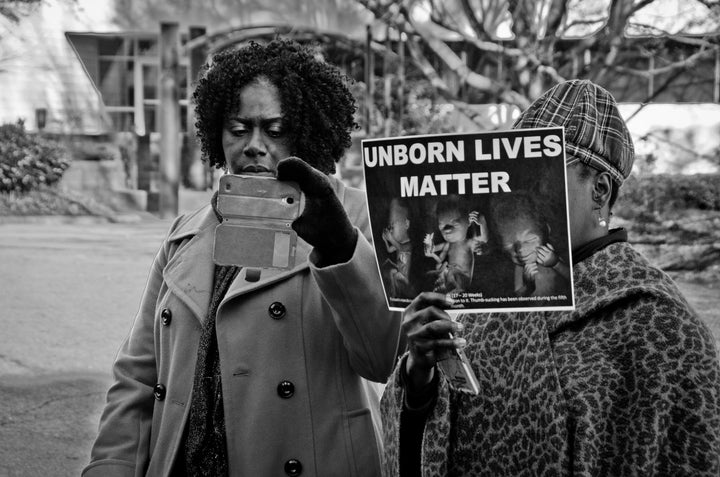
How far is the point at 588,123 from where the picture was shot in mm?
1721

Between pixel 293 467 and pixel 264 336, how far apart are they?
31 centimetres

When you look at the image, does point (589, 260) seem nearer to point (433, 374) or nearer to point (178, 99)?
point (433, 374)

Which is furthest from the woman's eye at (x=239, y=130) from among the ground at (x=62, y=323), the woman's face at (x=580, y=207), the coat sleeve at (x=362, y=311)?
the ground at (x=62, y=323)

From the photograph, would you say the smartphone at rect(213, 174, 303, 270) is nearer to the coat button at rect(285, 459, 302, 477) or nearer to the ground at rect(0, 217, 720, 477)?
the coat button at rect(285, 459, 302, 477)

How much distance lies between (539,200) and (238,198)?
62cm

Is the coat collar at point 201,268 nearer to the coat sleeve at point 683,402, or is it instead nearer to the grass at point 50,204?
the coat sleeve at point 683,402

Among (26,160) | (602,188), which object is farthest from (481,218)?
(26,160)

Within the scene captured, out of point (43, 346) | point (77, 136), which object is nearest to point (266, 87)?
point (43, 346)

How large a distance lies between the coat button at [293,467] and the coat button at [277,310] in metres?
0.33

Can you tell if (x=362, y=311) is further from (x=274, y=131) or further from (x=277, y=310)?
(x=274, y=131)

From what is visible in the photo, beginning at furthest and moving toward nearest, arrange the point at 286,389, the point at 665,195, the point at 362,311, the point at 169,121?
the point at 169,121, the point at 665,195, the point at 286,389, the point at 362,311

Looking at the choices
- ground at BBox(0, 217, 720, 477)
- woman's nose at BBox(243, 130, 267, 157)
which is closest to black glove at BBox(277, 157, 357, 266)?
woman's nose at BBox(243, 130, 267, 157)

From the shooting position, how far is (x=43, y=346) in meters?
6.89

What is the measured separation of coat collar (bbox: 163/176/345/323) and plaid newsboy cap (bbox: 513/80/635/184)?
557mm
